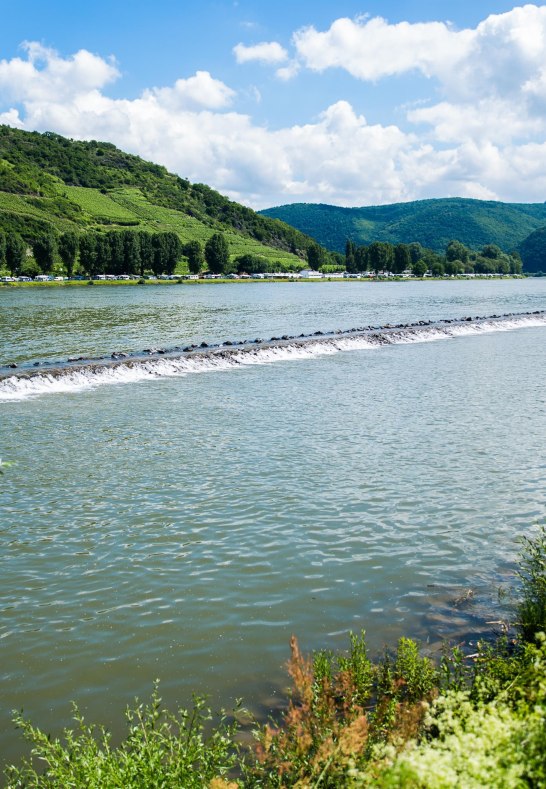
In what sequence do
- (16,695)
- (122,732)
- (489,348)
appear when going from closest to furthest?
(122,732) < (16,695) < (489,348)

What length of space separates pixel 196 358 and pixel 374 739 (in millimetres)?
34468

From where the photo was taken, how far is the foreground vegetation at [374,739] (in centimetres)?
421

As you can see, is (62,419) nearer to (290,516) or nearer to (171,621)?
(290,516)

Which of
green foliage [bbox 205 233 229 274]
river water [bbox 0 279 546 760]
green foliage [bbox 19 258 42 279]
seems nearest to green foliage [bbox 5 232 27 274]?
green foliage [bbox 19 258 42 279]

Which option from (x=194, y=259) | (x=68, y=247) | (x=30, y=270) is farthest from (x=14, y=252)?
(x=194, y=259)

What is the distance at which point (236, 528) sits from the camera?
563 inches

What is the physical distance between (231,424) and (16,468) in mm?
Answer: 8148

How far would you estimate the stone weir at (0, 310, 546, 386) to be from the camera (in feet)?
117

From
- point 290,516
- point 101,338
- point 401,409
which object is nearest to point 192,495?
point 290,516

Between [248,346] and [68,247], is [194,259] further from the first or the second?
[248,346]

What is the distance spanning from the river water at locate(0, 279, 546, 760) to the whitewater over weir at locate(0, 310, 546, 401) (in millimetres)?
1756

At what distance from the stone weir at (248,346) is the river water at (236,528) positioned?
12.8ft

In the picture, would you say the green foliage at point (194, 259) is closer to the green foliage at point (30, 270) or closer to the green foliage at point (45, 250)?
the green foliage at point (45, 250)

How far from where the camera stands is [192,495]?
16.4 meters
